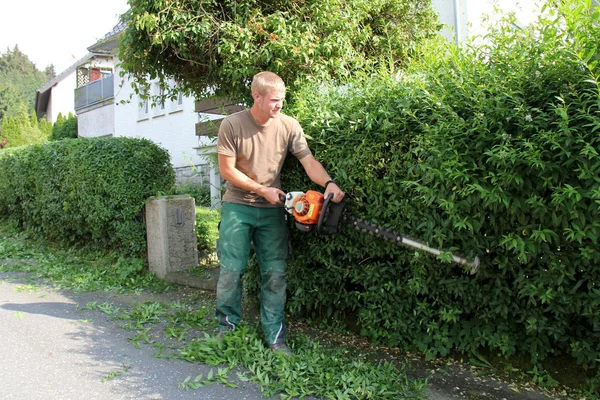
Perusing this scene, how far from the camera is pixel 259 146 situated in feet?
12.9

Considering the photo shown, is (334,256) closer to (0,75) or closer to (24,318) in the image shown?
(24,318)

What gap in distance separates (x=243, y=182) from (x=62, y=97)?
49.6 m

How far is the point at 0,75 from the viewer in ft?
259

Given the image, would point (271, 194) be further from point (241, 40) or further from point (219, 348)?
point (241, 40)

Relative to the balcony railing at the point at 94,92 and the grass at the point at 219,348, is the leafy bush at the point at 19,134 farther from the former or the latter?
the grass at the point at 219,348

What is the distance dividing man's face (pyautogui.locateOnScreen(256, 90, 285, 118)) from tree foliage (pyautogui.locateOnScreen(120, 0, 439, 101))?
3.54 ft

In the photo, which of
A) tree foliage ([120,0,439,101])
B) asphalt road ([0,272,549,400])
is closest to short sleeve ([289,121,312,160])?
tree foliage ([120,0,439,101])

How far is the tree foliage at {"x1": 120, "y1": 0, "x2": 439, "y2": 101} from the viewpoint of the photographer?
4.80 metres

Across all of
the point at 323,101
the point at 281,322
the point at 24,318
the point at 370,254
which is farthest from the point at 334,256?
the point at 24,318

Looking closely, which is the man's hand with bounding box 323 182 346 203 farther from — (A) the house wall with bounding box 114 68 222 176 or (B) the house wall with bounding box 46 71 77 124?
(B) the house wall with bounding box 46 71 77 124

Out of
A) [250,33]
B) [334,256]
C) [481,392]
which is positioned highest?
[250,33]

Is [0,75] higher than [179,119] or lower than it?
higher

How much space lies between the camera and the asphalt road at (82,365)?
123 inches

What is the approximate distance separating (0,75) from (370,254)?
9247cm
